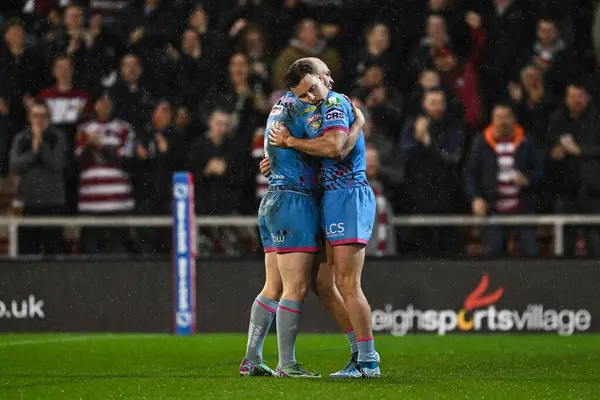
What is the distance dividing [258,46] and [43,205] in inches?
126

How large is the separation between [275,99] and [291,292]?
7.19 m

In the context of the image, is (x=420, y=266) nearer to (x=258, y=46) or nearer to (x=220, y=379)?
(x=258, y=46)

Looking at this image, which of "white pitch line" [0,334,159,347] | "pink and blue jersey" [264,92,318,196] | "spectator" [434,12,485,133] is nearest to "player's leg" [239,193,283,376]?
"pink and blue jersey" [264,92,318,196]

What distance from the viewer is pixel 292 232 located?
8.01 metres

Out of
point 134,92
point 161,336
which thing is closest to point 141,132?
point 134,92

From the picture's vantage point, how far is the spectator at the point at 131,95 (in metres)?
15.0

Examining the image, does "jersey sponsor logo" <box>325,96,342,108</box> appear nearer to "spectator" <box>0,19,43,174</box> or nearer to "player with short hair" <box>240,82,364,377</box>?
"player with short hair" <box>240,82,364,377</box>

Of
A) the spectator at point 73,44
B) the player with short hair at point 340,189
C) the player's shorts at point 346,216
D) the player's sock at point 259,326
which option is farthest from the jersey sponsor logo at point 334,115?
the spectator at point 73,44

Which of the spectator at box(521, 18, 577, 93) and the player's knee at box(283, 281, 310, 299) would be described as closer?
the player's knee at box(283, 281, 310, 299)

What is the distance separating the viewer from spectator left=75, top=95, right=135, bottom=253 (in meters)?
13.9

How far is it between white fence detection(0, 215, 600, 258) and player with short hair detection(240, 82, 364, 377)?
5.07m

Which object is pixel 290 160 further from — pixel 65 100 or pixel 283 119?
pixel 65 100

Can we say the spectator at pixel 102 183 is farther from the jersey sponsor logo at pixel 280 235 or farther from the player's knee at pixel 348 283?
the player's knee at pixel 348 283

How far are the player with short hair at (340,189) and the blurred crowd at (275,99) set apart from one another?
514cm
